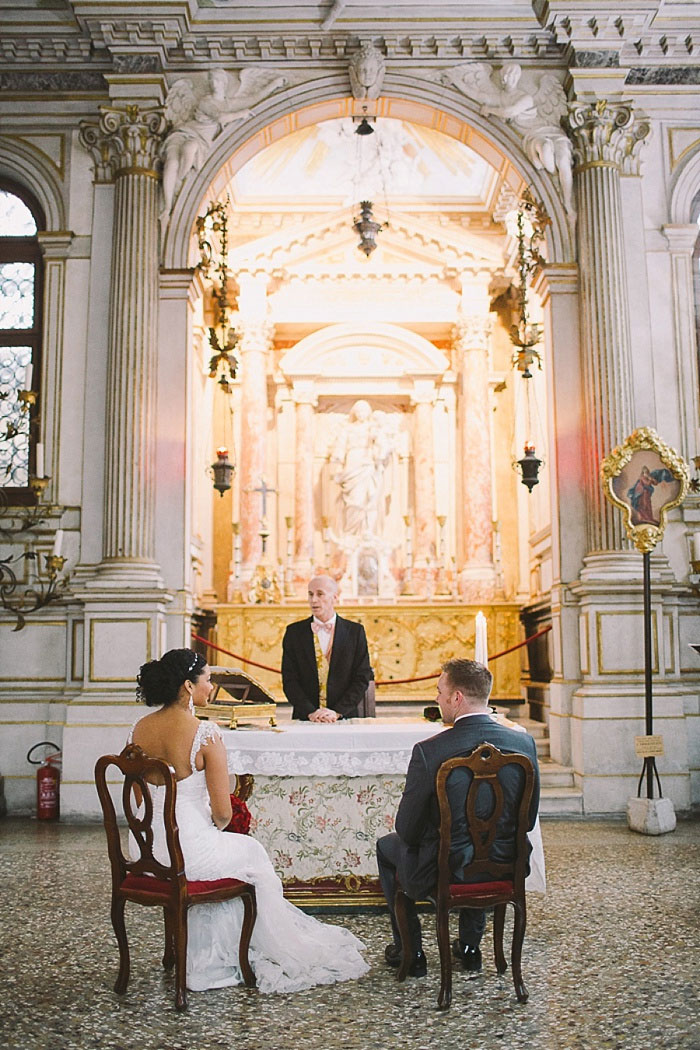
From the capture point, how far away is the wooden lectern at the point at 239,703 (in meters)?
5.54

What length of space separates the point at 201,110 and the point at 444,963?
8036 millimetres

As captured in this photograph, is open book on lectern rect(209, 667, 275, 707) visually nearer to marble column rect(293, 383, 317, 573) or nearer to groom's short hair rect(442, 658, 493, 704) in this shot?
groom's short hair rect(442, 658, 493, 704)

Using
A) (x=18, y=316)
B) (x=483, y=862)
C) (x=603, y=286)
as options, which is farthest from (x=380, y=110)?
(x=483, y=862)

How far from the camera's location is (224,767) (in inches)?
163

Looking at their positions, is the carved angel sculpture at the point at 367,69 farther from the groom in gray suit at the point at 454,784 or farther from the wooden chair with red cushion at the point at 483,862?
the wooden chair with red cushion at the point at 483,862

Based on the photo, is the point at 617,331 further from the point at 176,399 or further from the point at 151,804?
the point at 151,804

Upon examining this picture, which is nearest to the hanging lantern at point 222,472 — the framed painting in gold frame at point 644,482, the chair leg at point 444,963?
the framed painting in gold frame at point 644,482

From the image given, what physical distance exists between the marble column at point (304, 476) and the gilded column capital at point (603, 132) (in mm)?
5837

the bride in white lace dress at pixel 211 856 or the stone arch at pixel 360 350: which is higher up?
the stone arch at pixel 360 350

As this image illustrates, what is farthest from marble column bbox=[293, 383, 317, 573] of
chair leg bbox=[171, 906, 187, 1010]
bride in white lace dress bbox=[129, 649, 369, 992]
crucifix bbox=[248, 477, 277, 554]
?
chair leg bbox=[171, 906, 187, 1010]

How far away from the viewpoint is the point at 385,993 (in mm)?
4102

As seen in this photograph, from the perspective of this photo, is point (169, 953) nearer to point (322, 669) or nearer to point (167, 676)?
point (167, 676)

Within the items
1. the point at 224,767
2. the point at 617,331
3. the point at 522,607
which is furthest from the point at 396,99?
the point at 224,767

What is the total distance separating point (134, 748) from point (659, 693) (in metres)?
5.64
